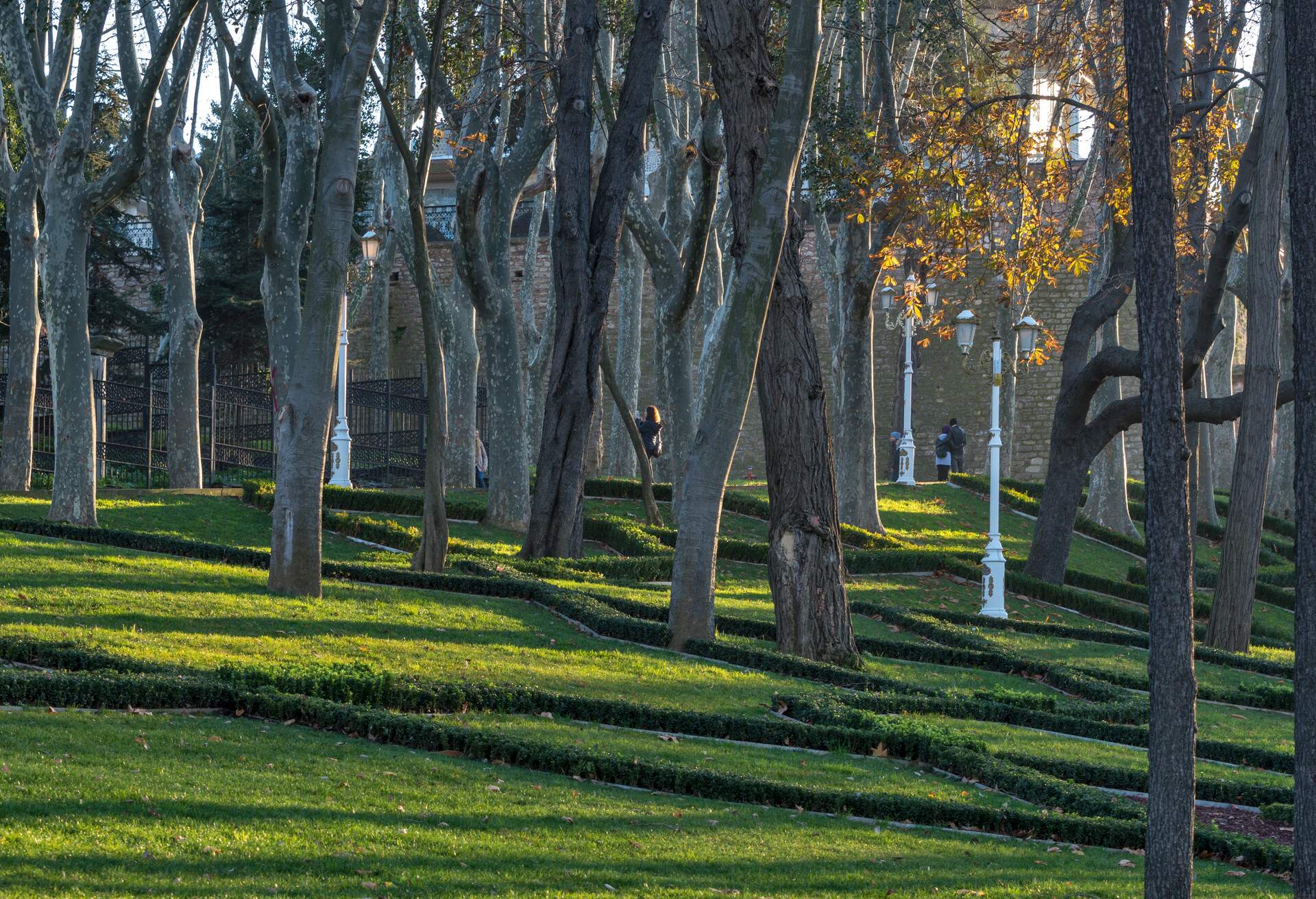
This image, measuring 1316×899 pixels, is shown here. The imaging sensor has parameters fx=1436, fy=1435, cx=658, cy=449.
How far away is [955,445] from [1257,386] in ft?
50.6

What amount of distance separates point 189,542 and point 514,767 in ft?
23.1

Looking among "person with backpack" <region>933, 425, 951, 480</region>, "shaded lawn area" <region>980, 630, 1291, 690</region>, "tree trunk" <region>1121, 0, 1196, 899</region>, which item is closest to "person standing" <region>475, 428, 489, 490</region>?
"person with backpack" <region>933, 425, 951, 480</region>

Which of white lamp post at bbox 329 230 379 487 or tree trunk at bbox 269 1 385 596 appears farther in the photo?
white lamp post at bbox 329 230 379 487

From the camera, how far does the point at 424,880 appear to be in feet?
16.0

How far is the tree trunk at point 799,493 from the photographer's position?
36.3 feet

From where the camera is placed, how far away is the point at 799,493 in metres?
11.1

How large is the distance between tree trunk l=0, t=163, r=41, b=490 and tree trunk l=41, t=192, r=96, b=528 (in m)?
3.75

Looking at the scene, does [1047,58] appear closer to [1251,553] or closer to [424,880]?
[1251,553]

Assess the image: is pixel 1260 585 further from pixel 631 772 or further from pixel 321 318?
pixel 631 772

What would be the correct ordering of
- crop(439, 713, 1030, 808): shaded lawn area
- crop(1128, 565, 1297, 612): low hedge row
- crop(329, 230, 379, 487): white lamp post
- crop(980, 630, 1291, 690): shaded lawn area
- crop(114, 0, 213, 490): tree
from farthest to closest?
crop(1128, 565, 1297, 612): low hedge row → crop(329, 230, 379, 487): white lamp post → crop(114, 0, 213, 490): tree → crop(980, 630, 1291, 690): shaded lawn area → crop(439, 713, 1030, 808): shaded lawn area

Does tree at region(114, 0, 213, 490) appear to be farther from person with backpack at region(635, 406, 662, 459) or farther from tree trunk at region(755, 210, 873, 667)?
tree trunk at region(755, 210, 873, 667)

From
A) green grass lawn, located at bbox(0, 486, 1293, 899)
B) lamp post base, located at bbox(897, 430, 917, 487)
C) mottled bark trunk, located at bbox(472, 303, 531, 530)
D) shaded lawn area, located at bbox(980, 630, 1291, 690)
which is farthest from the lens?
lamp post base, located at bbox(897, 430, 917, 487)

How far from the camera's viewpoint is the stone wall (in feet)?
116

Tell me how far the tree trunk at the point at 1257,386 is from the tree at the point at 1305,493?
11.6 m
